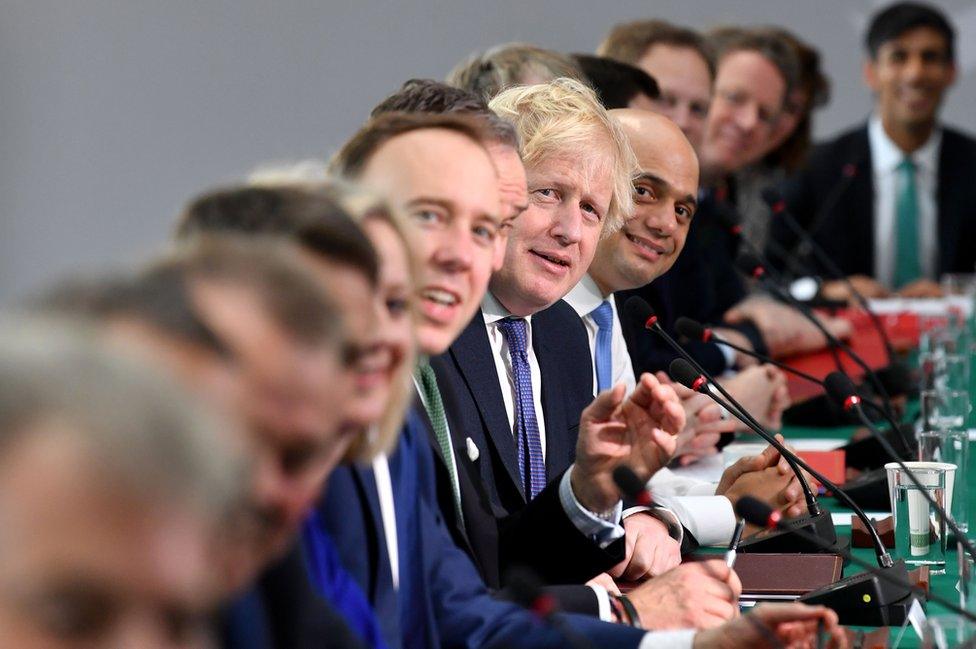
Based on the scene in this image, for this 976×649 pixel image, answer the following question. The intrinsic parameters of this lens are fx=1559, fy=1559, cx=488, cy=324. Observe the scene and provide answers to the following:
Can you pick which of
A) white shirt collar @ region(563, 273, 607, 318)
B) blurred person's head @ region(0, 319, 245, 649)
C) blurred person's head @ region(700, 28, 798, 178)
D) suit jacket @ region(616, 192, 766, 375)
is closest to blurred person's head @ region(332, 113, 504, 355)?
blurred person's head @ region(0, 319, 245, 649)

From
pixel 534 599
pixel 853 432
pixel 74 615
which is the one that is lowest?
pixel 853 432

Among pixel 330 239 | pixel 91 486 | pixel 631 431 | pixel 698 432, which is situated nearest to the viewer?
pixel 91 486

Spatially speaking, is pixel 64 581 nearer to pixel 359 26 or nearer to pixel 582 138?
pixel 582 138

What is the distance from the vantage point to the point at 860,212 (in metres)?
6.49

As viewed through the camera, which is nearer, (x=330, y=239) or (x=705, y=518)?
(x=330, y=239)

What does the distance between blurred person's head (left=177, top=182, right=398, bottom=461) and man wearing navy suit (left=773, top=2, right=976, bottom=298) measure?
520 centimetres

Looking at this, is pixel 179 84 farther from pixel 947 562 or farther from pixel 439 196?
pixel 439 196

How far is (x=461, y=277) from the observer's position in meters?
1.79

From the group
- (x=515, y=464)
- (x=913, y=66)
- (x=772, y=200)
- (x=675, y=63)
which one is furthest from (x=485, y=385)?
(x=913, y=66)

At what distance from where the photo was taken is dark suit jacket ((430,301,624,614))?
2.08 metres

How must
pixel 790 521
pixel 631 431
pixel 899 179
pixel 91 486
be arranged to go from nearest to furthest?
pixel 91 486 < pixel 631 431 < pixel 790 521 < pixel 899 179

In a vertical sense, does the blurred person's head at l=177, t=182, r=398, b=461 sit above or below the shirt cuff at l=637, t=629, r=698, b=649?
above

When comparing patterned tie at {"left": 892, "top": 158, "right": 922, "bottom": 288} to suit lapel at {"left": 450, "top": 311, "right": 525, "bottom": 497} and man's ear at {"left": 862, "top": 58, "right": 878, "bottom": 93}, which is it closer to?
man's ear at {"left": 862, "top": 58, "right": 878, "bottom": 93}

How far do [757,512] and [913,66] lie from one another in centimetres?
522
